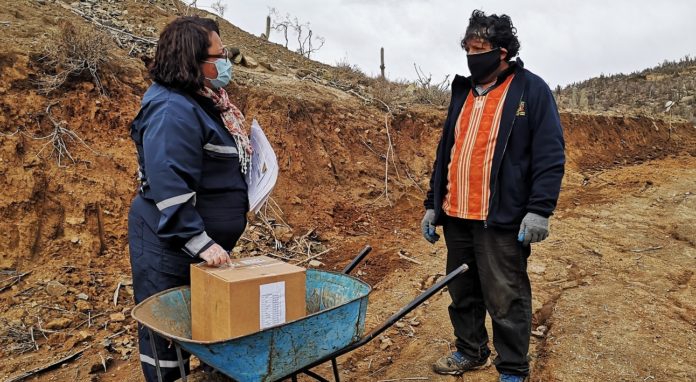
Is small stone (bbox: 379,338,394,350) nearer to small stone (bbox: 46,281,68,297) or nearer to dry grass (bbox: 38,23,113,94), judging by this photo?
small stone (bbox: 46,281,68,297)

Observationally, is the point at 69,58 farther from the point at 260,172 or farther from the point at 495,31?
the point at 495,31

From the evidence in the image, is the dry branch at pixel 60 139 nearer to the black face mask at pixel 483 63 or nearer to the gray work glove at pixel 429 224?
the gray work glove at pixel 429 224

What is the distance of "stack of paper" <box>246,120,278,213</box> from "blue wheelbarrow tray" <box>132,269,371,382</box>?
0.58 meters

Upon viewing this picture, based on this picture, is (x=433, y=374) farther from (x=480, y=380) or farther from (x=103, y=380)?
(x=103, y=380)

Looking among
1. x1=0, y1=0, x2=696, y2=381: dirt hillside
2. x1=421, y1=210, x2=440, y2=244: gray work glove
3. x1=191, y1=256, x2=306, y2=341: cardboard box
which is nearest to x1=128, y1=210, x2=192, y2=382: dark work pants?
x1=191, y1=256, x2=306, y2=341: cardboard box

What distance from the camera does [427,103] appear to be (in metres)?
10.1

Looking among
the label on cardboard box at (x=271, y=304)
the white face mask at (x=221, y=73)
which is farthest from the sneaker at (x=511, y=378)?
the white face mask at (x=221, y=73)

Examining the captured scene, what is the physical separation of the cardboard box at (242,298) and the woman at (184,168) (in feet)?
0.42

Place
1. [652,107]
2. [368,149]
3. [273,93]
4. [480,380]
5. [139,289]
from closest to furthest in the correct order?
[139,289] < [480,380] < [273,93] < [368,149] < [652,107]

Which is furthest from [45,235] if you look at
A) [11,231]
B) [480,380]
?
[480,380]

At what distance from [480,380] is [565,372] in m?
0.64

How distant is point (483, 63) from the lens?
10.1ft

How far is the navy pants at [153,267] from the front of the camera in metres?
2.53

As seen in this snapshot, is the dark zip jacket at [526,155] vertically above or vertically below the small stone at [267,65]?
below
